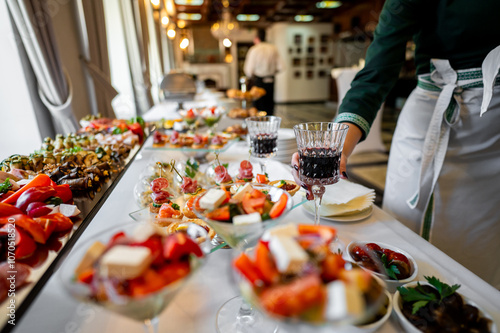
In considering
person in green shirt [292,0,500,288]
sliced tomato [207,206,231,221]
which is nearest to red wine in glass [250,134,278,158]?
person in green shirt [292,0,500,288]

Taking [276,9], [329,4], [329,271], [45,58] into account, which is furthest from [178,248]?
[329,4]

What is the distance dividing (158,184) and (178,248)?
32.1 inches

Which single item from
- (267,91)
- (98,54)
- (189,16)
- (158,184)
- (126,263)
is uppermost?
(189,16)

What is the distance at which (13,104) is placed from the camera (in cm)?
255

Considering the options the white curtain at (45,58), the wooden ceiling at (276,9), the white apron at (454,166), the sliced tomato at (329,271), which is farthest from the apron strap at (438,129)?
the wooden ceiling at (276,9)

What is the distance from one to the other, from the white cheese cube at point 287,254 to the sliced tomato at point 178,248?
0.48 feet

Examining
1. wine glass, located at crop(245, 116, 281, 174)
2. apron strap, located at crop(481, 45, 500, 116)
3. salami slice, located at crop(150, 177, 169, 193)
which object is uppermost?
apron strap, located at crop(481, 45, 500, 116)

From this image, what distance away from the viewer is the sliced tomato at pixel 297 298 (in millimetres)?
430

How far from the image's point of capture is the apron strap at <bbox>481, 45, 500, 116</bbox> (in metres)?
1.34

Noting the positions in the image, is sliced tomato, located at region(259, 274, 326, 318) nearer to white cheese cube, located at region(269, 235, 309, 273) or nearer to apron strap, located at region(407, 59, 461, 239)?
white cheese cube, located at region(269, 235, 309, 273)

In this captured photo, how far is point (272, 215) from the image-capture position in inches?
29.1

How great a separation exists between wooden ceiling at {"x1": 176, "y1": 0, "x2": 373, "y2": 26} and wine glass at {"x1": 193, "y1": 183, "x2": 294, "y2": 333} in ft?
36.5

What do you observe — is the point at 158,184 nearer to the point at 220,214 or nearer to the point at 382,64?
the point at 220,214

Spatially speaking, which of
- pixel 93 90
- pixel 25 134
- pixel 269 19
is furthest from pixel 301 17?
pixel 25 134
